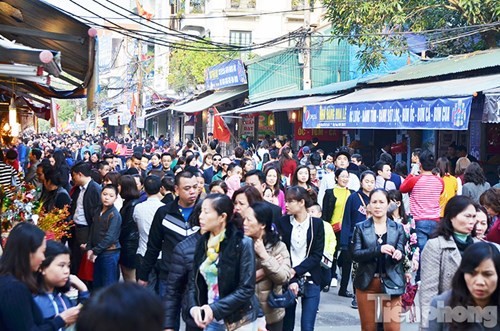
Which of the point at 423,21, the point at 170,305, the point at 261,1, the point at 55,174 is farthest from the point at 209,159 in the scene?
the point at 261,1

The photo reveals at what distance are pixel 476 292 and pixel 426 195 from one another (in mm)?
6246

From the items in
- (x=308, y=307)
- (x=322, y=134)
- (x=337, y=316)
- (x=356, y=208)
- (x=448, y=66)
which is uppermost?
(x=448, y=66)

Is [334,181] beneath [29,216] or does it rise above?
above

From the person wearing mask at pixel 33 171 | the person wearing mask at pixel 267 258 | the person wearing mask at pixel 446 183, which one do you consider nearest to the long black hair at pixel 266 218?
the person wearing mask at pixel 267 258

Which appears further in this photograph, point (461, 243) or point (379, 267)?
point (379, 267)

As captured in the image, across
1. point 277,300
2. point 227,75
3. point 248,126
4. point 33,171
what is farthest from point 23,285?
point 248,126

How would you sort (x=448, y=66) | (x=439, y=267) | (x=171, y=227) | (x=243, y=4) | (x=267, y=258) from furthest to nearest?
1. (x=243, y=4)
2. (x=448, y=66)
3. (x=171, y=227)
4. (x=267, y=258)
5. (x=439, y=267)

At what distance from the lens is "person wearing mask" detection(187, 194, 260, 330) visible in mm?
4660

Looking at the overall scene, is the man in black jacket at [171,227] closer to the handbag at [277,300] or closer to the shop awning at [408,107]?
the handbag at [277,300]

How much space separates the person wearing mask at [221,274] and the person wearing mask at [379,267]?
174 cm

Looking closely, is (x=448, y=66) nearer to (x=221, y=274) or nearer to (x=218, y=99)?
(x=221, y=274)

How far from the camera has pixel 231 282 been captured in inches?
186

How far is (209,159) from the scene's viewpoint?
553 inches

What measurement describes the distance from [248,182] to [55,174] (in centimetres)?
260
